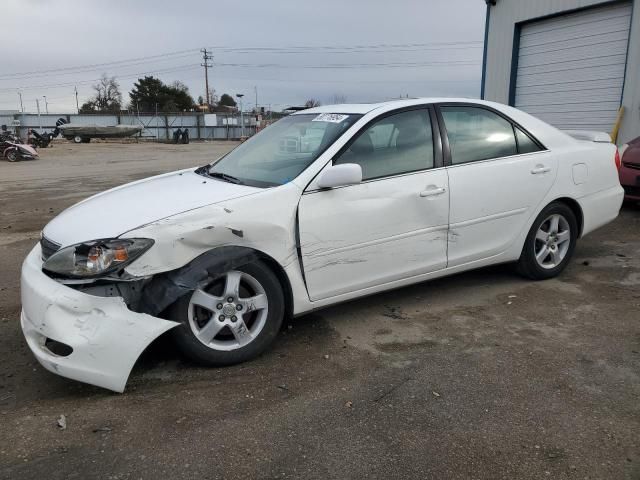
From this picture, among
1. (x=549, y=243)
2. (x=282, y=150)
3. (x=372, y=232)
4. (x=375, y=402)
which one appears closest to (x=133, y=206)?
(x=282, y=150)

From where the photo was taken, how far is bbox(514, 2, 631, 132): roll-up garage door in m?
9.95

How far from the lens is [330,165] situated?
355cm

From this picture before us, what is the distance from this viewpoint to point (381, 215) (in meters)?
3.65

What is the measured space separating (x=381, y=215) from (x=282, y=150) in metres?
0.94

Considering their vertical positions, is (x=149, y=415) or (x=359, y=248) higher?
(x=359, y=248)

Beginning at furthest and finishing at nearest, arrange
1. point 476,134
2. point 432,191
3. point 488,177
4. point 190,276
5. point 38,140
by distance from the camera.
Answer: point 38,140 < point 476,134 < point 488,177 < point 432,191 < point 190,276

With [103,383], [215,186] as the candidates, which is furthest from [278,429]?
[215,186]

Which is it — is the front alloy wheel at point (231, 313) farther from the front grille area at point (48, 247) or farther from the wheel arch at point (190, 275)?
the front grille area at point (48, 247)

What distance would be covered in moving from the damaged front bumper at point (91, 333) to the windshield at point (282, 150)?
1214 millimetres

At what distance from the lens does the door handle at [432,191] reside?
383cm

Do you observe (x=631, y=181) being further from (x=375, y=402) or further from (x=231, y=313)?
(x=231, y=313)

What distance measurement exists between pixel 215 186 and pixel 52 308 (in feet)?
4.15

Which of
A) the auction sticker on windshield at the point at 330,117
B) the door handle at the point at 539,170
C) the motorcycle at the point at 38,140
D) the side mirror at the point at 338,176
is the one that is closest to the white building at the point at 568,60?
the door handle at the point at 539,170

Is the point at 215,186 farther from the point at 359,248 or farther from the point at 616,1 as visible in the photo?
the point at 616,1
